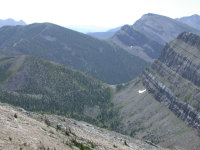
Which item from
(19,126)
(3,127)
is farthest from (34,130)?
(3,127)

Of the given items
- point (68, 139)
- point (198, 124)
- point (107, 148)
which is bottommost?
point (198, 124)

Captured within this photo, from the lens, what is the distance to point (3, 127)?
59688 mm

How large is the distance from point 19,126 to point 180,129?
15362cm

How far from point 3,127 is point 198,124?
156 m

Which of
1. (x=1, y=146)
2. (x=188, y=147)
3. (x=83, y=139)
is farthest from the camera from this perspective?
(x=188, y=147)

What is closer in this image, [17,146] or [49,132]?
[17,146]

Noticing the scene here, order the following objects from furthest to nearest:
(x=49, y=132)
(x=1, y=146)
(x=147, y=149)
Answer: (x=147, y=149) → (x=49, y=132) → (x=1, y=146)

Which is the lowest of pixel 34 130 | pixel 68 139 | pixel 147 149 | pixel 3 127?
pixel 147 149

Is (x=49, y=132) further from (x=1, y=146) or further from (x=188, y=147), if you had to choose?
(x=188, y=147)

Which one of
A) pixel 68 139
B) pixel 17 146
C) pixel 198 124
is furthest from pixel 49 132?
pixel 198 124

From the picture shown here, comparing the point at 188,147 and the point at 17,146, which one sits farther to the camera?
the point at 188,147

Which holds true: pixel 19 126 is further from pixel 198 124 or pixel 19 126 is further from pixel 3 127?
pixel 198 124

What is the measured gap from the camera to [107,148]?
81.5 m

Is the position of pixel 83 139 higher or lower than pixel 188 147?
higher
